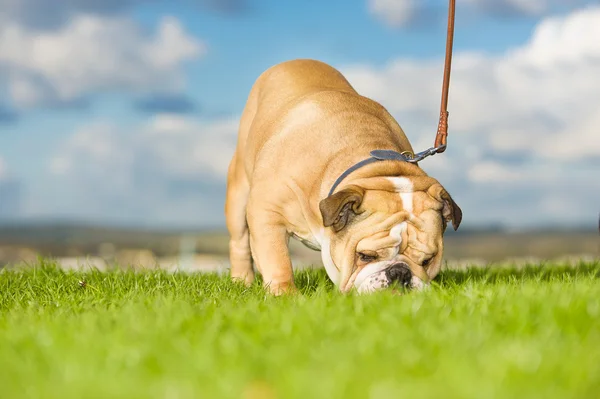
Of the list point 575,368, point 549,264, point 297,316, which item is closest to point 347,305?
point 297,316

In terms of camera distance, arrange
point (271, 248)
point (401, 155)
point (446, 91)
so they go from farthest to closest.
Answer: point (446, 91) < point (271, 248) < point (401, 155)

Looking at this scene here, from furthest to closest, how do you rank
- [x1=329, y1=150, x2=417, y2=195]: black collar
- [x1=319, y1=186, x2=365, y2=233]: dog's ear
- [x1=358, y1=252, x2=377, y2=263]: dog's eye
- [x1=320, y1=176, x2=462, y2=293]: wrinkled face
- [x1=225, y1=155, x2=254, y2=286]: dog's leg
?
[x1=225, y1=155, x2=254, y2=286]: dog's leg, [x1=329, y1=150, x2=417, y2=195]: black collar, [x1=358, y1=252, x2=377, y2=263]: dog's eye, [x1=320, y1=176, x2=462, y2=293]: wrinkled face, [x1=319, y1=186, x2=365, y2=233]: dog's ear

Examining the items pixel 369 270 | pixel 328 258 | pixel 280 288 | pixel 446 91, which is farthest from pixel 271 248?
pixel 446 91

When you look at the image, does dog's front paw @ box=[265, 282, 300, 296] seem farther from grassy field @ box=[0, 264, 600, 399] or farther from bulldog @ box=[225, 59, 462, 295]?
grassy field @ box=[0, 264, 600, 399]

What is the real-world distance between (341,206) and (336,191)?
0.32 meters

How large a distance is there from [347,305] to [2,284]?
3.95 m

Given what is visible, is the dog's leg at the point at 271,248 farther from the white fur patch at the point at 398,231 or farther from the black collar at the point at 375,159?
the white fur patch at the point at 398,231

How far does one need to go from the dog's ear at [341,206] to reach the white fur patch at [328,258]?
0.36 meters

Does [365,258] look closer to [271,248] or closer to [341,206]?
[341,206]

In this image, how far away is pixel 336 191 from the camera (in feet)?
16.0

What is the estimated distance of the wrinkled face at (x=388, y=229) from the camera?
15.3 feet

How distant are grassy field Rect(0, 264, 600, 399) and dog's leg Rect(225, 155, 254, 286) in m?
2.42

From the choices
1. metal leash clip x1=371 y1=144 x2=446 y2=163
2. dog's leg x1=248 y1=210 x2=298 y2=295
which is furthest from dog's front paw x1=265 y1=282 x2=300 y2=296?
metal leash clip x1=371 y1=144 x2=446 y2=163

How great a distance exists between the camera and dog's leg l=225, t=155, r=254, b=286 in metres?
6.92
